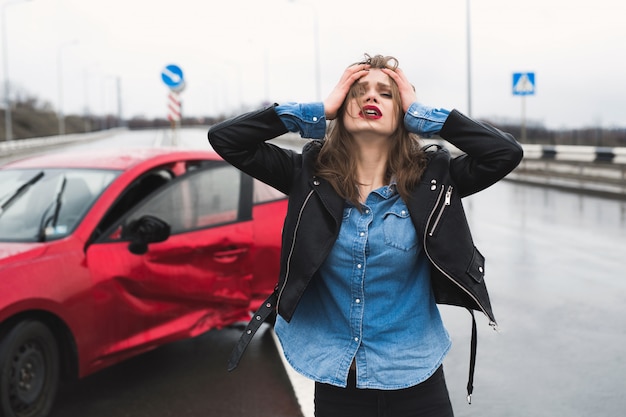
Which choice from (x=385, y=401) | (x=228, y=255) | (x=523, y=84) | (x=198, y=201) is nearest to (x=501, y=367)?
(x=228, y=255)

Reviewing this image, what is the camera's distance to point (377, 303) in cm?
244

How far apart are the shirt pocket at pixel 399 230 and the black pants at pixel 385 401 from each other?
447 mm

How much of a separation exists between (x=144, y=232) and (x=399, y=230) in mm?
2748

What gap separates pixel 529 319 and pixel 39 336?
416 centimetres

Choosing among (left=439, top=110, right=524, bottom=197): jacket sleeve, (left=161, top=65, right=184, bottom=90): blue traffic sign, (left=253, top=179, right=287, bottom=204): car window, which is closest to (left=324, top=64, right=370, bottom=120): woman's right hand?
(left=439, top=110, right=524, bottom=197): jacket sleeve

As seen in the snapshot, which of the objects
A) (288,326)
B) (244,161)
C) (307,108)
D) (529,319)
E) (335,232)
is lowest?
(529,319)

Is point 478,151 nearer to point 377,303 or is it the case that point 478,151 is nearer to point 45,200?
point 377,303

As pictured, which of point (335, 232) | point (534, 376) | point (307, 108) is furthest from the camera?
point (534, 376)

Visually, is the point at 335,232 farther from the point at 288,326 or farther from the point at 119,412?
the point at 119,412

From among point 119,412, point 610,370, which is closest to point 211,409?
point 119,412

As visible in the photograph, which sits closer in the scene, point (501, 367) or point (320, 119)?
Result: point (320, 119)

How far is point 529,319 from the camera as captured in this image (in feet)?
21.5

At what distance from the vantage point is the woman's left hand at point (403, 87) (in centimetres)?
252

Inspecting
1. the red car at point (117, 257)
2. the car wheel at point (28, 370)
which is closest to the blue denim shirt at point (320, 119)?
the red car at point (117, 257)
